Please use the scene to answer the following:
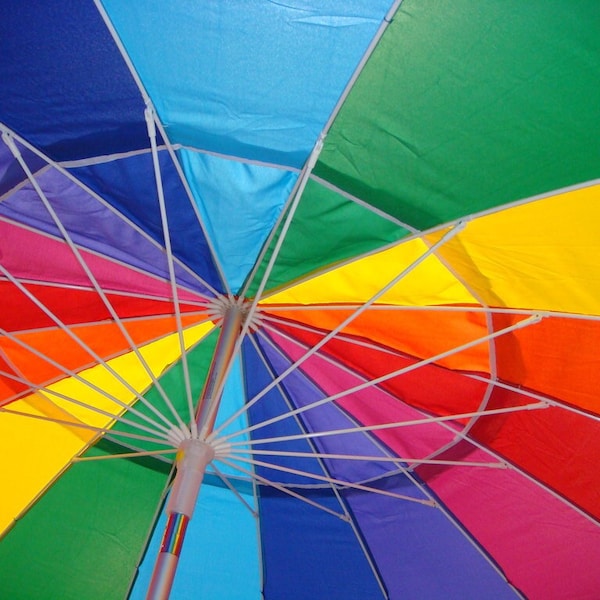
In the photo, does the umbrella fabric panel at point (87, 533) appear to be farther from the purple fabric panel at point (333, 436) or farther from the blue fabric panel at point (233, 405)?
the purple fabric panel at point (333, 436)

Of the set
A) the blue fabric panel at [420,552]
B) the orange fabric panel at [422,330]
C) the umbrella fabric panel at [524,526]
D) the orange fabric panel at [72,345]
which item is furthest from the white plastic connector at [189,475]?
the umbrella fabric panel at [524,526]

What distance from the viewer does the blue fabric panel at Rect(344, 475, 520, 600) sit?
11.3 feet

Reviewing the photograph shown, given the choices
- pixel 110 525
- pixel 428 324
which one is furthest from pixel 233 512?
pixel 428 324

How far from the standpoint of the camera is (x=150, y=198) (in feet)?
9.27

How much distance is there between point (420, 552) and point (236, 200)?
2.06 m

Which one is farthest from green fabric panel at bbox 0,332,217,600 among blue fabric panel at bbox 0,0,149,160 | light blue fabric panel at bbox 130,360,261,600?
blue fabric panel at bbox 0,0,149,160

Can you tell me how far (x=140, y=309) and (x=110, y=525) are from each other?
120 cm

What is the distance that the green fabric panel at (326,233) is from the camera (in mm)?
2650

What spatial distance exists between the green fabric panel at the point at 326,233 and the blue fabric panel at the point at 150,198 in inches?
13.5

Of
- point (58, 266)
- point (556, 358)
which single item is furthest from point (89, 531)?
point (556, 358)

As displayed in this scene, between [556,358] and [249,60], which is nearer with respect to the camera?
[249,60]

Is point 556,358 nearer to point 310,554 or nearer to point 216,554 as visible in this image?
point 310,554

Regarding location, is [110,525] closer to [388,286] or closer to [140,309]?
[140,309]

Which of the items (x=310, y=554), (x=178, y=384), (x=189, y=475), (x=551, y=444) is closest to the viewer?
(x=189, y=475)
